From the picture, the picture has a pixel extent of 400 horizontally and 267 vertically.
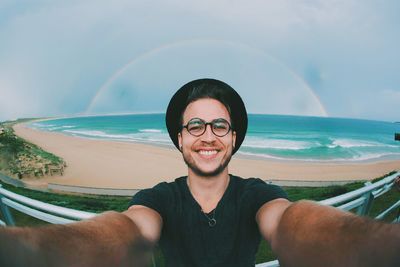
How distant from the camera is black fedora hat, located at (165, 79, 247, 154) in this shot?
5.91 ft

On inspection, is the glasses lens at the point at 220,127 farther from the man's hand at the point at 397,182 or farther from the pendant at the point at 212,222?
the man's hand at the point at 397,182

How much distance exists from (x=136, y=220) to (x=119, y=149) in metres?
A: 27.3

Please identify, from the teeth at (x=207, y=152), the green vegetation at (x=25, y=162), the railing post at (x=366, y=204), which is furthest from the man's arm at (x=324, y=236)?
the green vegetation at (x=25, y=162)

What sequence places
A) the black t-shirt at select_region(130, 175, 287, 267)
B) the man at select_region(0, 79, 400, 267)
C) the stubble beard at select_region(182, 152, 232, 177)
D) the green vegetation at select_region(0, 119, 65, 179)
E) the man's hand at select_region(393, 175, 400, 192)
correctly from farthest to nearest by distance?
the green vegetation at select_region(0, 119, 65, 179), the man's hand at select_region(393, 175, 400, 192), the stubble beard at select_region(182, 152, 232, 177), the black t-shirt at select_region(130, 175, 287, 267), the man at select_region(0, 79, 400, 267)

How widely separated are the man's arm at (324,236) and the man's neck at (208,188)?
27 centimetres

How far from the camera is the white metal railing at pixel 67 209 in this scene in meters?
1.43

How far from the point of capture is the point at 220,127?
181 centimetres

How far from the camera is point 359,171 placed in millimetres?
21656

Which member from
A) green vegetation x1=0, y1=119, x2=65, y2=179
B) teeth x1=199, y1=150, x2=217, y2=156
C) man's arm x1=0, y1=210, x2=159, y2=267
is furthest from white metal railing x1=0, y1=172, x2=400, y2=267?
green vegetation x1=0, y1=119, x2=65, y2=179

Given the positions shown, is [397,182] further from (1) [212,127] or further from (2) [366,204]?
(1) [212,127]

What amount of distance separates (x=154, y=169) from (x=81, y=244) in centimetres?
1928

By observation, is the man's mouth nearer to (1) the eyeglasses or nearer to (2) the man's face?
(2) the man's face

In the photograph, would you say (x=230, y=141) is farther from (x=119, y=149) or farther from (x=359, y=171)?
(x=119, y=149)

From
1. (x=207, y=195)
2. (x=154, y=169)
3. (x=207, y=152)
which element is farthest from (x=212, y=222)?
(x=154, y=169)
